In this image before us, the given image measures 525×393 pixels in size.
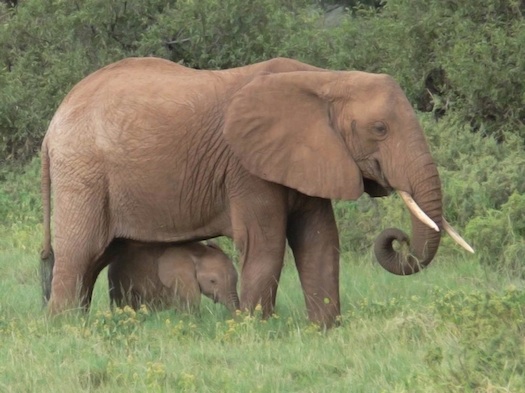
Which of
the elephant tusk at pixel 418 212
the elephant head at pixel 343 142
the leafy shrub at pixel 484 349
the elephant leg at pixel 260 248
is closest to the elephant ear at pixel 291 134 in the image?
the elephant head at pixel 343 142

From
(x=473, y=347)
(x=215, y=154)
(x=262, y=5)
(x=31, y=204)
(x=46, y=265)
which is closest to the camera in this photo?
(x=473, y=347)

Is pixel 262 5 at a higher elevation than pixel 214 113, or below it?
below

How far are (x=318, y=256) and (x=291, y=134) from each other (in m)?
0.69

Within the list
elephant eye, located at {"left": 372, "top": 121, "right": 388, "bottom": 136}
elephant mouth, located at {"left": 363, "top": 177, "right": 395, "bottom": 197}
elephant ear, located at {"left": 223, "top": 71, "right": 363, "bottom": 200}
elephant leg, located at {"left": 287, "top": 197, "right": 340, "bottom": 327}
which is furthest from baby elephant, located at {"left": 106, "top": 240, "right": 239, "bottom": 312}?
elephant eye, located at {"left": 372, "top": 121, "right": 388, "bottom": 136}

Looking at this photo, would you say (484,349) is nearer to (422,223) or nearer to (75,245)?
(422,223)

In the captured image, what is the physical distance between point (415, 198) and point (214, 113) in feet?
4.23

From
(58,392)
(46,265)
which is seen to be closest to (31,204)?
(46,265)

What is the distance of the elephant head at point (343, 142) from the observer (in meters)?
7.77

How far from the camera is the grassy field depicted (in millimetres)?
6027

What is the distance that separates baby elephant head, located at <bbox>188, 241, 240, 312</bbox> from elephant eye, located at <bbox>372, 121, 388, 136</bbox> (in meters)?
1.34

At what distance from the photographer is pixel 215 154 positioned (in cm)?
830

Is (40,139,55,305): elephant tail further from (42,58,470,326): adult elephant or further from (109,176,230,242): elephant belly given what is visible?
(109,176,230,242): elephant belly

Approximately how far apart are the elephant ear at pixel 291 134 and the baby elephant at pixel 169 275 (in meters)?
0.87

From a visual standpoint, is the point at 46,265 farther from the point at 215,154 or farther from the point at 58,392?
the point at 58,392
